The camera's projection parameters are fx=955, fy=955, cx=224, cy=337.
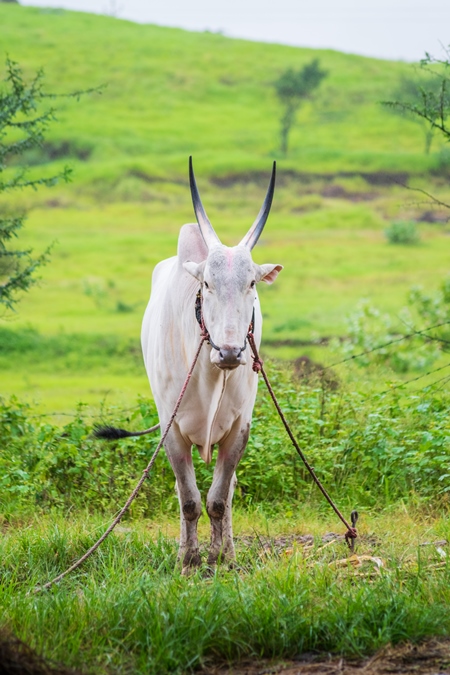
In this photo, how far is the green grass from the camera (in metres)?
3.51

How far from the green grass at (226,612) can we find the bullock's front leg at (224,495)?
1.67 ft

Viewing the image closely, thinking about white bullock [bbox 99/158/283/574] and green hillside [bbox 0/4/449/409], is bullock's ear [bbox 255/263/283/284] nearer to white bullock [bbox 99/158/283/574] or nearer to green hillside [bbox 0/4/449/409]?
white bullock [bbox 99/158/283/574]

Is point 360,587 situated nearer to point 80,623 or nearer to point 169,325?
point 80,623

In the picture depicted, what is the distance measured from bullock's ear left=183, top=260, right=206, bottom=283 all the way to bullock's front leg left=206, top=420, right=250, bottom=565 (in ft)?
2.96

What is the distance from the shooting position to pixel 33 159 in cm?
3694

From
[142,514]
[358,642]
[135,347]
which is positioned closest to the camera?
[358,642]

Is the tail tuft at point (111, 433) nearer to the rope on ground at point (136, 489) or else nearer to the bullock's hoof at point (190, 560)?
the rope on ground at point (136, 489)

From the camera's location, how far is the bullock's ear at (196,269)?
188 inches

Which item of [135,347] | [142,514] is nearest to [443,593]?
[142,514]

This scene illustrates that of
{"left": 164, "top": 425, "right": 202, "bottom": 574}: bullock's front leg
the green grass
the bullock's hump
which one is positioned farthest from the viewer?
the bullock's hump

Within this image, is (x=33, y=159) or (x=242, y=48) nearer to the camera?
(x=33, y=159)

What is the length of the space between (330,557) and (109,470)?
2186 millimetres

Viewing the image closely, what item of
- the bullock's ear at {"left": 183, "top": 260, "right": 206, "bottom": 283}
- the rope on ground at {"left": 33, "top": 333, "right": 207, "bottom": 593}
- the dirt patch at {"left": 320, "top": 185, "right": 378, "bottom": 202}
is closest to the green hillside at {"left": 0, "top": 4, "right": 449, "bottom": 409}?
the dirt patch at {"left": 320, "top": 185, "right": 378, "bottom": 202}

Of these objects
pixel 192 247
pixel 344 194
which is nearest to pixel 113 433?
pixel 192 247
